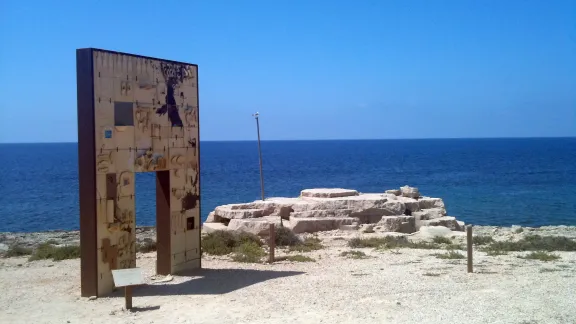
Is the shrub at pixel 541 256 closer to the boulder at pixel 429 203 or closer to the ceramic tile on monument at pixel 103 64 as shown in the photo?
the boulder at pixel 429 203

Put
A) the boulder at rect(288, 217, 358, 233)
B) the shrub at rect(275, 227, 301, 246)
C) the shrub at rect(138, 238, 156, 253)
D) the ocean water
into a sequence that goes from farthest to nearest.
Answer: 1. the ocean water
2. the boulder at rect(288, 217, 358, 233)
3. the shrub at rect(275, 227, 301, 246)
4. the shrub at rect(138, 238, 156, 253)

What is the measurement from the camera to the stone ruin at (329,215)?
2025 centimetres

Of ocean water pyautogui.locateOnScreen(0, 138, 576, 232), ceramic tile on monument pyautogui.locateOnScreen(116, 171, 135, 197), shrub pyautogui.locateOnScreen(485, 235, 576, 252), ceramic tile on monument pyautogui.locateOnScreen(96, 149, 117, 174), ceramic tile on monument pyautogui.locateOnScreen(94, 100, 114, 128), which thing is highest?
ceramic tile on monument pyautogui.locateOnScreen(94, 100, 114, 128)

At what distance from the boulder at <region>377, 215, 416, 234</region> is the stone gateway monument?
8.17 meters

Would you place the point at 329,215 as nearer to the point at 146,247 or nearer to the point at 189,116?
the point at 146,247

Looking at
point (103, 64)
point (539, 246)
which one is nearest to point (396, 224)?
point (539, 246)

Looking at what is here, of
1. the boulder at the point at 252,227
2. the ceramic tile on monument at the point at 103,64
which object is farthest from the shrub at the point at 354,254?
the ceramic tile on monument at the point at 103,64

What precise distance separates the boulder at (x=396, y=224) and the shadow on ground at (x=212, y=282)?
7368mm

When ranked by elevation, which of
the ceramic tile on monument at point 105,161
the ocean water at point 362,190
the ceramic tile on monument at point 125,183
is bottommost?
the ocean water at point 362,190

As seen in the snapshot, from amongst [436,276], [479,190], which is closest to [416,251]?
[436,276]

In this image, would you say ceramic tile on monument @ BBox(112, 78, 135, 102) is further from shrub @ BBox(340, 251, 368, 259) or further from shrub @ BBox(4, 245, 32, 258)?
shrub @ BBox(4, 245, 32, 258)

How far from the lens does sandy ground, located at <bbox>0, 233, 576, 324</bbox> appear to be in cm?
1004

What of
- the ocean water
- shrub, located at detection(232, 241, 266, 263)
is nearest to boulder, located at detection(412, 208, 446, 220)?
shrub, located at detection(232, 241, 266, 263)

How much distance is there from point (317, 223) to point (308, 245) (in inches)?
96.0
